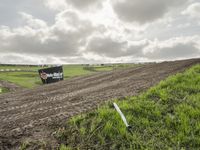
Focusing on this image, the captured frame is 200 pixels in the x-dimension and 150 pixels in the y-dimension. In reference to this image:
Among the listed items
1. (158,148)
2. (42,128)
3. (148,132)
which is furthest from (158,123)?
(42,128)

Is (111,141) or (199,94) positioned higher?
(199,94)

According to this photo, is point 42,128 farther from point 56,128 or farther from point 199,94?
point 199,94

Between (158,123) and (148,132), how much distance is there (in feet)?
1.60

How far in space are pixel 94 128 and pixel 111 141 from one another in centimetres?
56

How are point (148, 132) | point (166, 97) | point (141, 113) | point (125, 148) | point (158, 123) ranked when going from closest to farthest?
point (125, 148) < point (148, 132) < point (158, 123) < point (141, 113) < point (166, 97)

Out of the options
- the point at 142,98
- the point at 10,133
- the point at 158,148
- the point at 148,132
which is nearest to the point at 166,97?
the point at 142,98

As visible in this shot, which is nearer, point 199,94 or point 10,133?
point 10,133

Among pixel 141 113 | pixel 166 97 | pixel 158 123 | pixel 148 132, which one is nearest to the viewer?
pixel 148 132

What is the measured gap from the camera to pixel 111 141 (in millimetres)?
4375

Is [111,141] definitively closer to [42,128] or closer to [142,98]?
[42,128]

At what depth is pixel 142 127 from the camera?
486 cm

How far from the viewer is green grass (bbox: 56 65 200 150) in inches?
169

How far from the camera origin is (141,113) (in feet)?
18.2

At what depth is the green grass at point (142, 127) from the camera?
4.29m
